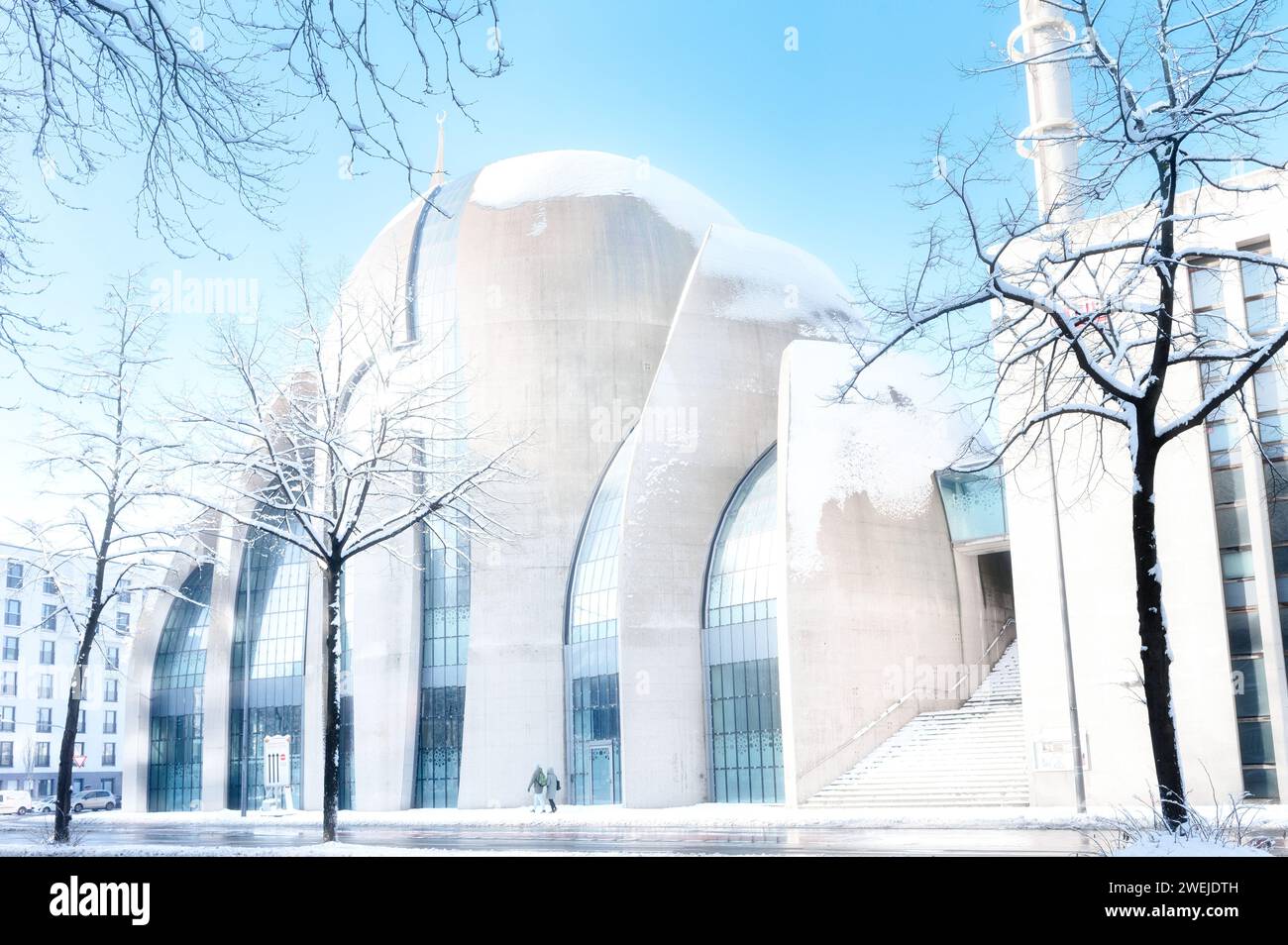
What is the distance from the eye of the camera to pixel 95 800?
59031mm

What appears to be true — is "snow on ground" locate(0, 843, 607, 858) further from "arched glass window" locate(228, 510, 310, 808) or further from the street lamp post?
"arched glass window" locate(228, 510, 310, 808)

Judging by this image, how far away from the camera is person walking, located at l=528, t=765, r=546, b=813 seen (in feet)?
111

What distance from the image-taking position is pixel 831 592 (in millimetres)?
31312

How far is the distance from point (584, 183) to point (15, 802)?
39.6 metres

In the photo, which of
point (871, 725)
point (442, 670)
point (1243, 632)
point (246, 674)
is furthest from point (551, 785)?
point (1243, 632)

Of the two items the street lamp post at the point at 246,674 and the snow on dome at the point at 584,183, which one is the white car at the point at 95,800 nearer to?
the street lamp post at the point at 246,674

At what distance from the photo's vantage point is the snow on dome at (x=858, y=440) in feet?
103

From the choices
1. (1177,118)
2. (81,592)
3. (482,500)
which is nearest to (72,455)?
(81,592)

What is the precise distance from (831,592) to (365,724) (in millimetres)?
16181

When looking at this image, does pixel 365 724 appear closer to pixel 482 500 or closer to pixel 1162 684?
pixel 482 500

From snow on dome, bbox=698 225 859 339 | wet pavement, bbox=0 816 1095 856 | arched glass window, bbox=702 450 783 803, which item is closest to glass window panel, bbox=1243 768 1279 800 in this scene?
wet pavement, bbox=0 816 1095 856

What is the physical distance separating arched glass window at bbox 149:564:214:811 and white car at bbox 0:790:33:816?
9684 mm

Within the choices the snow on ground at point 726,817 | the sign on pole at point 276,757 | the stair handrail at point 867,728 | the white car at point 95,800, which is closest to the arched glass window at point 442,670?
the snow on ground at point 726,817

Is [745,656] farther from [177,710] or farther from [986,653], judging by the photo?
[177,710]
